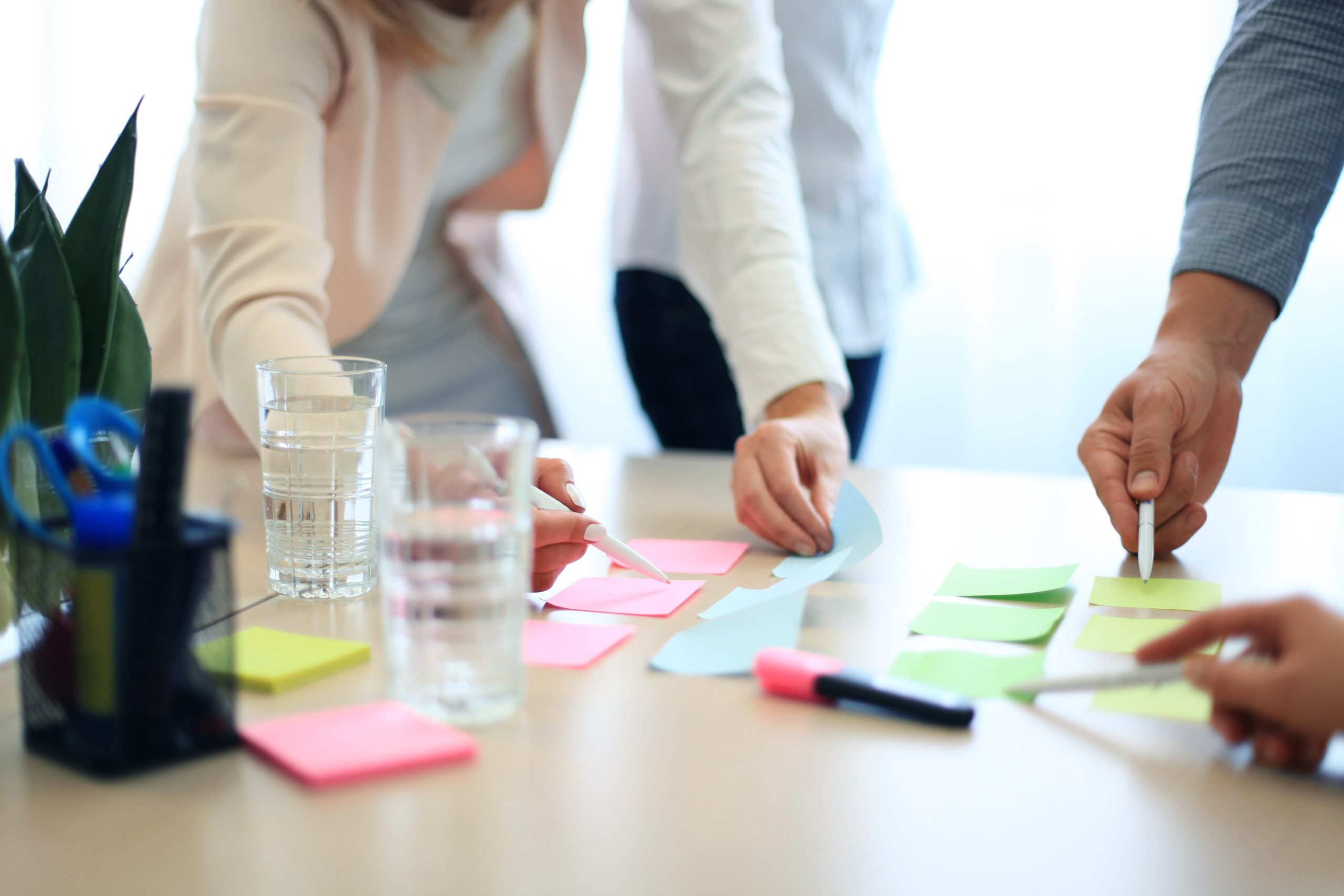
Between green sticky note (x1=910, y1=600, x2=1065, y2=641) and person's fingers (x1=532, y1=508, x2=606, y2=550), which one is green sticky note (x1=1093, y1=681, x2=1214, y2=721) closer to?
green sticky note (x1=910, y1=600, x2=1065, y2=641)

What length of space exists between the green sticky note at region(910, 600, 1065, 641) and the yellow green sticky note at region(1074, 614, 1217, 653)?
2cm

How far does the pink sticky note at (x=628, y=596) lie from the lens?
2.42 ft

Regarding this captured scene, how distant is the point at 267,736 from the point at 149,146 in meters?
2.21

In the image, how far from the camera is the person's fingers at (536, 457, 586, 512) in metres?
0.79

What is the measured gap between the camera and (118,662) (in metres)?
0.46

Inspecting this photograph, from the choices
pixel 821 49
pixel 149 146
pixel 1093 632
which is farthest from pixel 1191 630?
pixel 149 146

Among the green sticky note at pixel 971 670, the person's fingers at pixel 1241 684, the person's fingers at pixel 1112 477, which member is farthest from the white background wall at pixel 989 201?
the person's fingers at pixel 1241 684

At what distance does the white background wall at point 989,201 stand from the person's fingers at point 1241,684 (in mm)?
1703

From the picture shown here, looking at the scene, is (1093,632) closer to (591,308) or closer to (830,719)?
(830,719)

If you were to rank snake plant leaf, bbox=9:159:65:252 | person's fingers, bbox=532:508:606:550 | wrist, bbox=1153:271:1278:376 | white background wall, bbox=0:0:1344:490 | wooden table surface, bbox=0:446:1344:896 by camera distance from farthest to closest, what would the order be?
white background wall, bbox=0:0:1344:490 → wrist, bbox=1153:271:1278:376 → person's fingers, bbox=532:508:606:550 → snake plant leaf, bbox=9:159:65:252 → wooden table surface, bbox=0:446:1344:896

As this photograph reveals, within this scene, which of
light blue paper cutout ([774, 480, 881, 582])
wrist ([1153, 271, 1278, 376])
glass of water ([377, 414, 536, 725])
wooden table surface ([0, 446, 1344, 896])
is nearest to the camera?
wooden table surface ([0, 446, 1344, 896])

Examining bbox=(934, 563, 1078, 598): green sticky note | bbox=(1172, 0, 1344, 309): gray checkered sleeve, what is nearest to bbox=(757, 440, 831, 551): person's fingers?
bbox=(934, 563, 1078, 598): green sticky note

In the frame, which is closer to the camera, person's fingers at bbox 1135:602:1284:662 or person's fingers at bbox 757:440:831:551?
person's fingers at bbox 1135:602:1284:662

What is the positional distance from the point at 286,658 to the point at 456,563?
160mm
